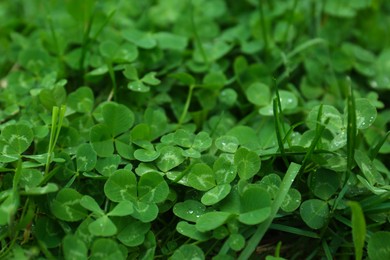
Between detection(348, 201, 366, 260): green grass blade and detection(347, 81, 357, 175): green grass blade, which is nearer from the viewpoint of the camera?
detection(348, 201, 366, 260): green grass blade

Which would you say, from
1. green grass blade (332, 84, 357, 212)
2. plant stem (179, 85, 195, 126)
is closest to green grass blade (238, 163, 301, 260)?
green grass blade (332, 84, 357, 212)

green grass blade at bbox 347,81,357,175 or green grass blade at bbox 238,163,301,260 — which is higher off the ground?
green grass blade at bbox 347,81,357,175

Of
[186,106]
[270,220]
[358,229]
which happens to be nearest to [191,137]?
[186,106]

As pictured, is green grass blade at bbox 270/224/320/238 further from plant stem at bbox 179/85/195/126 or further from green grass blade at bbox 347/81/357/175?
plant stem at bbox 179/85/195/126

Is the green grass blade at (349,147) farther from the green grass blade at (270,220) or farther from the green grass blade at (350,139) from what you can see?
the green grass blade at (270,220)

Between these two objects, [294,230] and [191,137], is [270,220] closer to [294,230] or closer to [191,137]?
[294,230]

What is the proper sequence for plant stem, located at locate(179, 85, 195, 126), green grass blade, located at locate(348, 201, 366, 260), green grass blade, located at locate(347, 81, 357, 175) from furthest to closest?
plant stem, located at locate(179, 85, 195, 126), green grass blade, located at locate(347, 81, 357, 175), green grass blade, located at locate(348, 201, 366, 260)

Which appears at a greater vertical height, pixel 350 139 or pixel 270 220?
pixel 350 139

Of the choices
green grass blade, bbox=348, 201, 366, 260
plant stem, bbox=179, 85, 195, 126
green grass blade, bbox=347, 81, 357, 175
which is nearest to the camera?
green grass blade, bbox=348, 201, 366, 260
